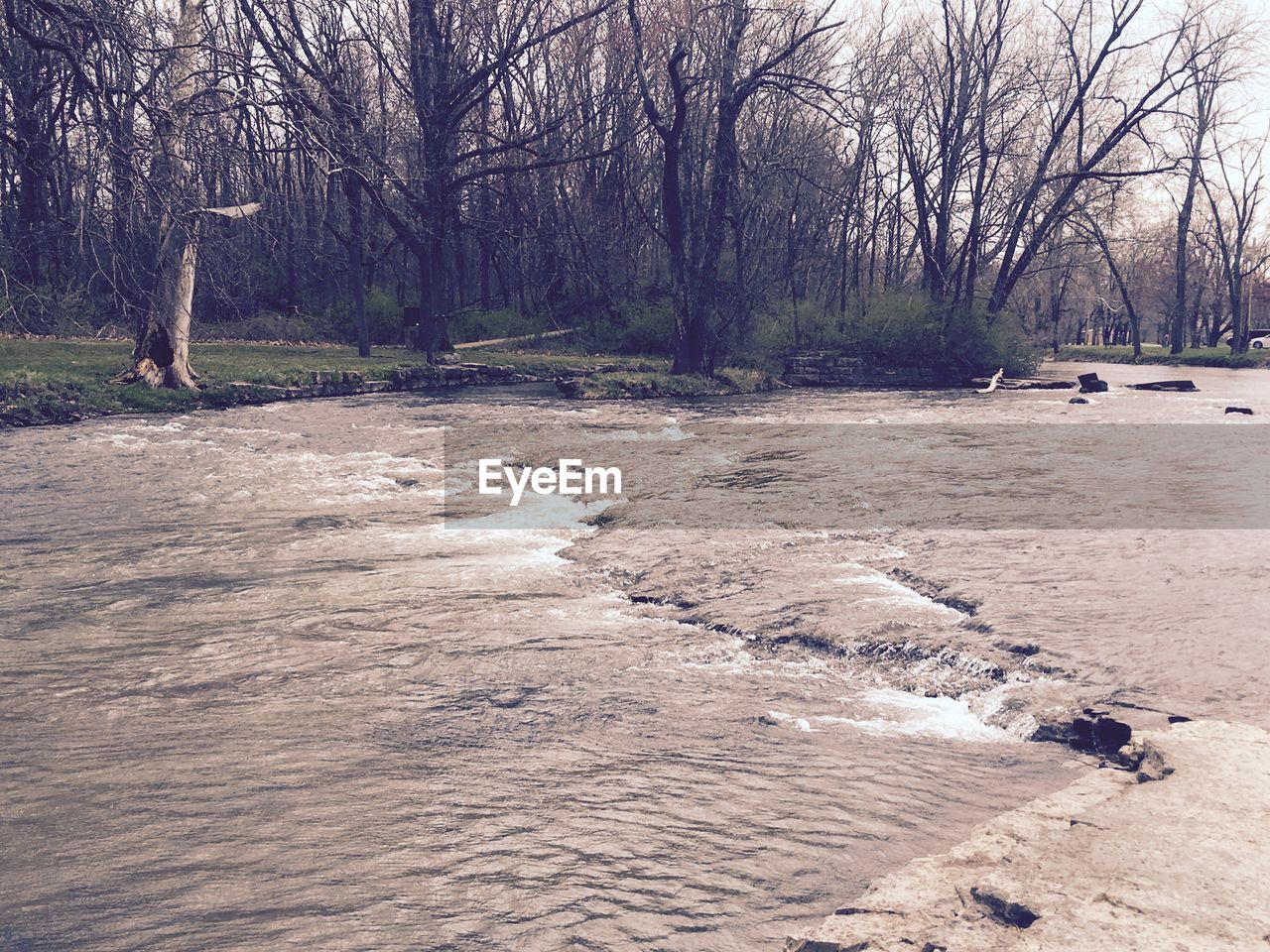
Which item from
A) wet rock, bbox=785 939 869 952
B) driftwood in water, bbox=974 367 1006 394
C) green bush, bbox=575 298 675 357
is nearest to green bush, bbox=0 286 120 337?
wet rock, bbox=785 939 869 952

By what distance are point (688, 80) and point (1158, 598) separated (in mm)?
23727

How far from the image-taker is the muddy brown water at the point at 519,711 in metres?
3.92

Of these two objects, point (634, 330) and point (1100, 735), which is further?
point (634, 330)

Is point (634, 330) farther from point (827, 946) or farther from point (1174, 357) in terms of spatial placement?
point (827, 946)

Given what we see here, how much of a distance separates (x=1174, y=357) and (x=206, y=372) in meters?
47.2

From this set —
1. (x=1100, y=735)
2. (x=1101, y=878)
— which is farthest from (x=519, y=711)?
(x=1101, y=878)

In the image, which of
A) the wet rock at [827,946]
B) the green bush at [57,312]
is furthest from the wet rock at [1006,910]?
the green bush at [57,312]

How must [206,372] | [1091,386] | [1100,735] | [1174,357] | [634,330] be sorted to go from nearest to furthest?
[1100,735] → [206,372] → [1091,386] → [634,330] → [1174,357]

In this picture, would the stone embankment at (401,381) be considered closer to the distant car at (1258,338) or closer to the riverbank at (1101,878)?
the riverbank at (1101,878)

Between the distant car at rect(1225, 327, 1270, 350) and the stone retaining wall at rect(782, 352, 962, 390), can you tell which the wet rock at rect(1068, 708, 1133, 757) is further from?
the distant car at rect(1225, 327, 1270, 350)

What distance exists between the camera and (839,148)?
44094 millimetres

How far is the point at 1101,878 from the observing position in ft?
11.8

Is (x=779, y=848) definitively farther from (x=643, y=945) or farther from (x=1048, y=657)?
(x=1048, y=657)

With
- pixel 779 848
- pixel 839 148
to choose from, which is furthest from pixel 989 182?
pixel 779 848
